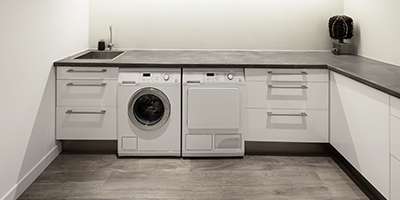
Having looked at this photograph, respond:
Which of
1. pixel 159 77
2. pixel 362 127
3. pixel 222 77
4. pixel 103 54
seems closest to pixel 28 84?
pixel 159 77

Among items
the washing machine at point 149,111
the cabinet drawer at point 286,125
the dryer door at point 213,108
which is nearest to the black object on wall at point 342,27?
the cabinet drawer at point 286,125

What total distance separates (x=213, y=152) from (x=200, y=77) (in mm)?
677

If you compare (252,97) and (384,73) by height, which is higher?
(384,73)

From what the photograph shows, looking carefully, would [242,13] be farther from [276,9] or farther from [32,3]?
[32,3]

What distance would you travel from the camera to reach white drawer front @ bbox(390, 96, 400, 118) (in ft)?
6.44

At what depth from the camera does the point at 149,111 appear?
10.6ft

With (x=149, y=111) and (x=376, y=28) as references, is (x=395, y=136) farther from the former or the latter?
(x=149, y=111)

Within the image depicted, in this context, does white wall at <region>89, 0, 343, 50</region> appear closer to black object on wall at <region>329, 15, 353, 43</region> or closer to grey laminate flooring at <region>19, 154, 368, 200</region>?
black object on wall at <region>329, 15, 353, 43</region>

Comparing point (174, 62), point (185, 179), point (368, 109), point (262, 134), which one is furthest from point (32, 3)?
point (368, 109)

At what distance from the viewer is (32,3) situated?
2572 millimetres

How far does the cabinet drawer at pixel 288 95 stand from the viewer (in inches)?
123

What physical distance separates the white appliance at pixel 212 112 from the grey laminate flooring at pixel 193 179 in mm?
119

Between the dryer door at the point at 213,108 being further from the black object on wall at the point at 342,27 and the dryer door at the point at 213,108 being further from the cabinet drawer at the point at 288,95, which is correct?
the black object on wall at the point at 342,27

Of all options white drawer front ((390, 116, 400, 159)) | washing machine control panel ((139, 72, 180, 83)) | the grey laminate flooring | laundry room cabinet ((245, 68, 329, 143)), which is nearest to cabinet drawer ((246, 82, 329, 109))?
laundry room cabinet ((245, 68, 329, 143))
